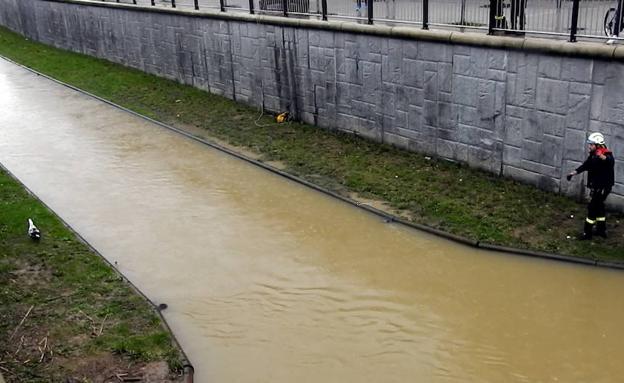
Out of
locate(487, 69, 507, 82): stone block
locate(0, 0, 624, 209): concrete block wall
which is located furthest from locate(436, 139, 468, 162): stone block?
locate(487, 69, 507, 82): stone block

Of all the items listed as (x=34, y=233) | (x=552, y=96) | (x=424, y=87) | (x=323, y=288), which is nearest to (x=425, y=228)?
(x=323, y=288)

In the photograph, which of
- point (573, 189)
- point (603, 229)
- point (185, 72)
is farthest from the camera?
point (185, 72)

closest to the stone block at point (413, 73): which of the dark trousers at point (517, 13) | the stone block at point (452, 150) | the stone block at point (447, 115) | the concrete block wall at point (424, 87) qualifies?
the concrete block wall at point (424, 87)

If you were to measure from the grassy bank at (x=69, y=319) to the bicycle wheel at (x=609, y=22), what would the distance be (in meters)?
7.97

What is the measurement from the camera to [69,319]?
28.1ft

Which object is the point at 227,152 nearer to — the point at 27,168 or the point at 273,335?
the point at 27,168

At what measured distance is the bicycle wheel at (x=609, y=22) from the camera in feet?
34.1

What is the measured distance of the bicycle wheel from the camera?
34.1ft

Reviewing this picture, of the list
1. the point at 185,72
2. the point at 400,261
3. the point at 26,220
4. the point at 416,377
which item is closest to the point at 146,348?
the point at 416,377

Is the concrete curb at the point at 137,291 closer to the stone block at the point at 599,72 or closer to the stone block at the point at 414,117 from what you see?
the stone block at the point at 414,117

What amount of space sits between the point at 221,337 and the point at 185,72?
575 inches

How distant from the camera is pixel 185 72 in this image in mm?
21578

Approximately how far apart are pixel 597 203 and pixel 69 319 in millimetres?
7341

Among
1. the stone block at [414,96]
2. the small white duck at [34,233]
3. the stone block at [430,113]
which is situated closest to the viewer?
the small white duck at [34,233]
